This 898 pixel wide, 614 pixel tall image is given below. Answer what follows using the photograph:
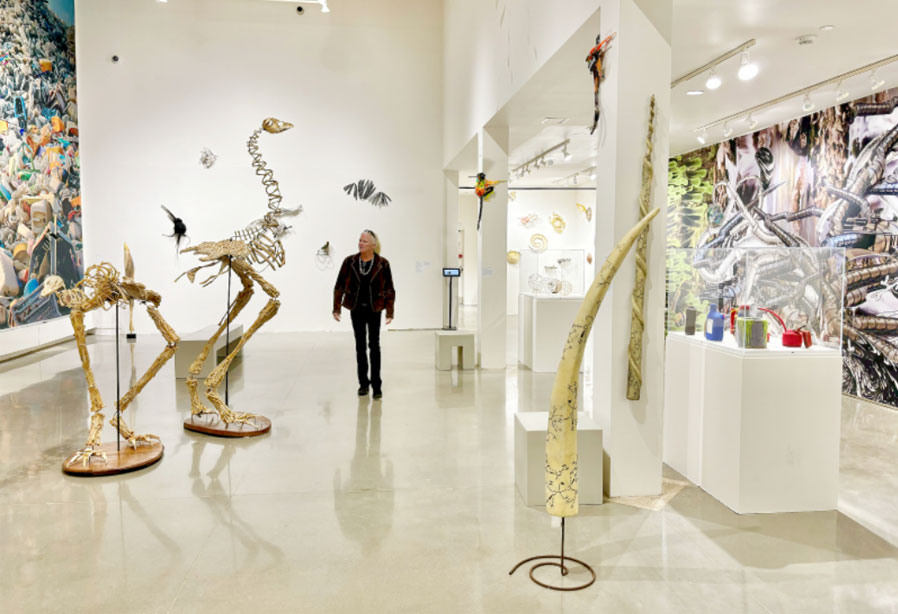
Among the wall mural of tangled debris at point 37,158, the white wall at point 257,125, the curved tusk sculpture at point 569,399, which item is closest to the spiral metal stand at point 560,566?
the curved tusk sculpture at point 569,399

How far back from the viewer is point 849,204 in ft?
23.9

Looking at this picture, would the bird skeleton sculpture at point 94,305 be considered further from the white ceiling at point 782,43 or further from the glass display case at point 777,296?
the white ceiling at point 782,43

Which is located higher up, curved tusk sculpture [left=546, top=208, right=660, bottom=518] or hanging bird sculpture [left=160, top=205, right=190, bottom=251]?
hanging bird sculpture [left=160, top=205, right=190, bottom=251]

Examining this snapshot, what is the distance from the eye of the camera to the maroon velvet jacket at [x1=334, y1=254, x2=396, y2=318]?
6.37m

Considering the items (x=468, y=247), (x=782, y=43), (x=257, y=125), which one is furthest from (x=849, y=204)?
(x=468, y=247)

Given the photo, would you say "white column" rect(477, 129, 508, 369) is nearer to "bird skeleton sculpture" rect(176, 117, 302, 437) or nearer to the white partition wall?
"bird skeleton sculpture" rect(176, 117, 302, 437)

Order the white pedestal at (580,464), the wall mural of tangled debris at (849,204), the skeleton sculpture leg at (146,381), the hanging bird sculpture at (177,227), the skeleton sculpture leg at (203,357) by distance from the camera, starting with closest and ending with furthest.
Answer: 1. the white pedestal at (580,464)
2. the skeleton sculpture leg at (146,381)
3. the skeleton sculpture leg at (203,357)
4. the wall mural of tangled debris at (849,204)
5. the hanging bird sculpture at (177,227)

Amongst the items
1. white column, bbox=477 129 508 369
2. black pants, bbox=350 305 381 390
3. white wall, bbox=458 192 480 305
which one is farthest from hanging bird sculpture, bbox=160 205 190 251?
white wall, bbox=458 192 480 305

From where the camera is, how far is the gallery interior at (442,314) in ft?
10.3

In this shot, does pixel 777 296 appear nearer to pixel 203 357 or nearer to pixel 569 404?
pixel 569 404

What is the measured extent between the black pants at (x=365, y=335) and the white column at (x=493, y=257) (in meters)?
2.04

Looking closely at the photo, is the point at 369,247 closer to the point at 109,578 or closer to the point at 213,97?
the point at 109,578

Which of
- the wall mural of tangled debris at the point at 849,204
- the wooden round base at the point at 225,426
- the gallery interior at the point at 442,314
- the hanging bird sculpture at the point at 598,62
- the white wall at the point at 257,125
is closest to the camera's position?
the gallery interior at the point at 442,314

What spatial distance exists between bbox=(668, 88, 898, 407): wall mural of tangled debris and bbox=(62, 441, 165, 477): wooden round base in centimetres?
589
